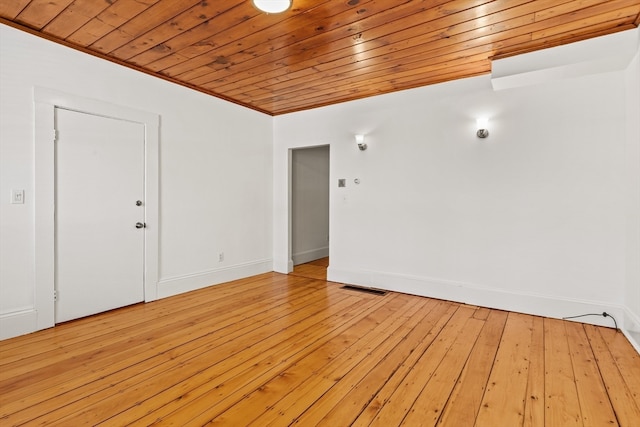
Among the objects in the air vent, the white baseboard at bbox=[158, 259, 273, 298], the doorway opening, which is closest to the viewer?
the white baseboard at bbox=[158, 259, 273, 298]

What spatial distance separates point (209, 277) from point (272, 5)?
11.2 ft

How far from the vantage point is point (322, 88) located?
4133mm

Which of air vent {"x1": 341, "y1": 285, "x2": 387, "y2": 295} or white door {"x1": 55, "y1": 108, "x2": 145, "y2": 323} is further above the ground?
white door {"x1": 55, "y1": 108, "x2": 145, "y2": 323}

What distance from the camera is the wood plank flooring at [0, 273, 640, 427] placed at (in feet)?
5.92

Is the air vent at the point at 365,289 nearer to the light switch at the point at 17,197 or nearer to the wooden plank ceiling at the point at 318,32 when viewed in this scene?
the wooden plank ceiling at the point at 318,32

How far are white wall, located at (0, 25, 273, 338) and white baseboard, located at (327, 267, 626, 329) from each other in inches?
70.6

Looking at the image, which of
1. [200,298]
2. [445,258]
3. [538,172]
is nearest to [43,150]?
[200,298]

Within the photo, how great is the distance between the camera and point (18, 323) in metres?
2.79

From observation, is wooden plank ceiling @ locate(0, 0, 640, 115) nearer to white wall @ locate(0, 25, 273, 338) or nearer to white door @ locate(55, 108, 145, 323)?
white wall @ locate(0, 25, 273, 338)

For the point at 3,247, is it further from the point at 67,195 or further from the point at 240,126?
the point at 240,126

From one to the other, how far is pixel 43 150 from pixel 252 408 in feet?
9.65

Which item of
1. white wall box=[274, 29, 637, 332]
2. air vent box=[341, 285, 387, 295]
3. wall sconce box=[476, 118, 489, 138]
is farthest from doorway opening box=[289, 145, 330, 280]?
wall sconce box=[476, 118, 489, 138]

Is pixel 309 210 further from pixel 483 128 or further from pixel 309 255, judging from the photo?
pixel 483 128

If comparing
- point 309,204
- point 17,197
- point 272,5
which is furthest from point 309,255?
point 272,5
